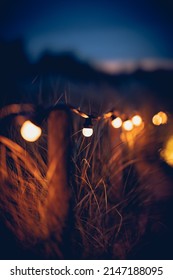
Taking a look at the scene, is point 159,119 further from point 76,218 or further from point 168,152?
→ point 76,218

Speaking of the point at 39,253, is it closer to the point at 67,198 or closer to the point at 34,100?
the point at 67,198

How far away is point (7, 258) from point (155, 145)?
2.07 metres

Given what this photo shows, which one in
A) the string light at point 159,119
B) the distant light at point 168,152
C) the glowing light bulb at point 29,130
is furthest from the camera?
the string light at point 159,119

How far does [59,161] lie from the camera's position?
163 cm

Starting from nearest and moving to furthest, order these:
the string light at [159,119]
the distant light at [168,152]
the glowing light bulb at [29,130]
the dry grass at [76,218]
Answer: the glowing light bulb at [29,130]
the dry grass at [76,218]
the distant light at [168,152]
the string light at [159,119]

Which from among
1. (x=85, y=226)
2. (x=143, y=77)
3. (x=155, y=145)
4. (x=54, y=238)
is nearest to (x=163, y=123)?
(x=155, y=145)

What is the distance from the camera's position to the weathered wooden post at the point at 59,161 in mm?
1610

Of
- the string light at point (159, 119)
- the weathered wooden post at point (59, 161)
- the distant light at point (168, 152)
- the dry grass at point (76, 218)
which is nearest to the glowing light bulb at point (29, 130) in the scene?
the weathered wooden post at point (59, 161)

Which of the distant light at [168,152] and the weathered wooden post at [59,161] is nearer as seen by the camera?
the weathered wooden post at [59,161]

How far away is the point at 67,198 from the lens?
1.70m

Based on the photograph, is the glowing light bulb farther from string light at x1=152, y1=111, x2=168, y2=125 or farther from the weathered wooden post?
string light at x1=152, y1=111, x2=168, y2=125

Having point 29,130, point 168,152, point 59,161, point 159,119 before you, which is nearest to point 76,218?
point 59,161

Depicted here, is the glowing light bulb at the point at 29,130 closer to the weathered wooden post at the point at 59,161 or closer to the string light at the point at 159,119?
the weathered wooden post at the point at 59,161

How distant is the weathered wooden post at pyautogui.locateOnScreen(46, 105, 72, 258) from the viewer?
5.28 ft
